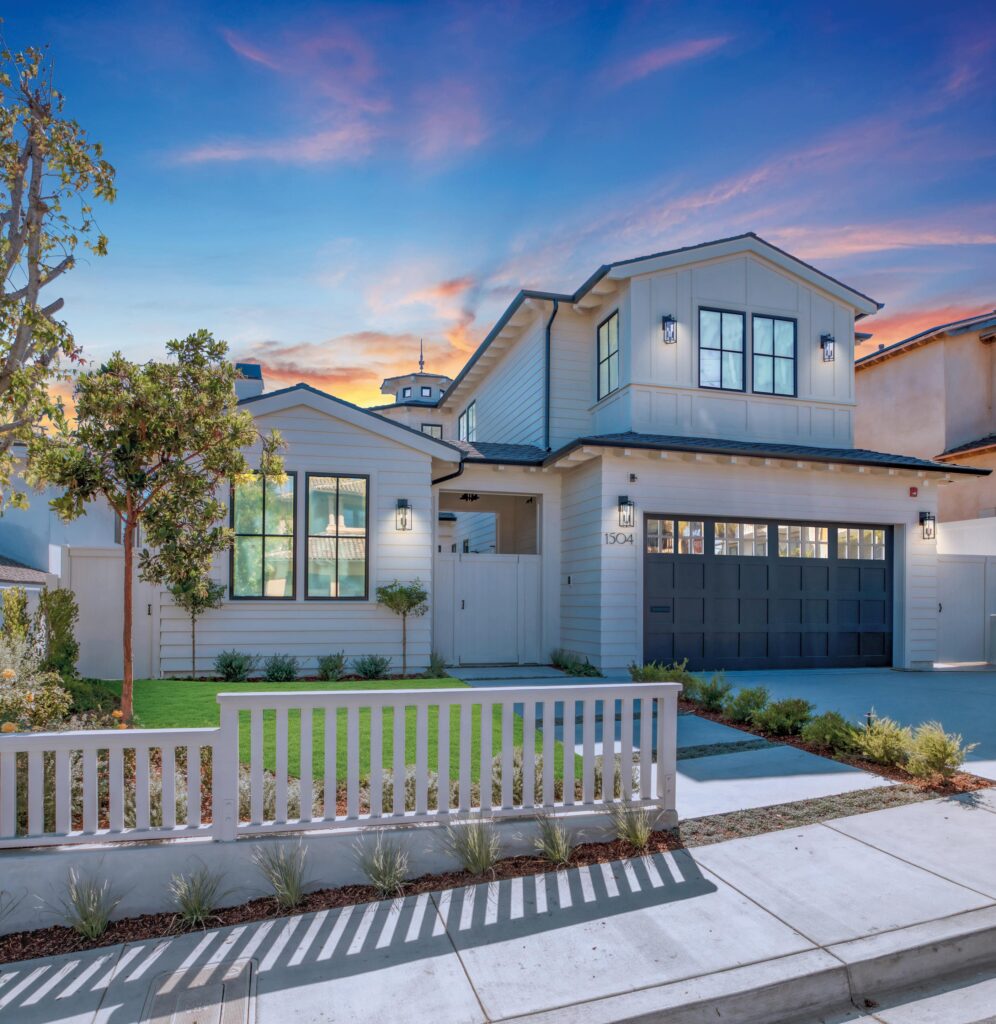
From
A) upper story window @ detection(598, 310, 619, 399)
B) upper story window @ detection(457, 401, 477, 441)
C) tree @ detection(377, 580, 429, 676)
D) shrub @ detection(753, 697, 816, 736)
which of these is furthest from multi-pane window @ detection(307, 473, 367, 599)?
upper story window @ detection(457, 401, 477, 441)

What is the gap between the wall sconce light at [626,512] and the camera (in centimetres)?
1020

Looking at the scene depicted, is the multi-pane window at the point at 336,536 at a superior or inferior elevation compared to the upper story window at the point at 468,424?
inferior

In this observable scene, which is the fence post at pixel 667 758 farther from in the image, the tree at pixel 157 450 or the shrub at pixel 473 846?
the tree at pixel 157 450

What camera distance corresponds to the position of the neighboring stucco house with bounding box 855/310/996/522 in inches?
637

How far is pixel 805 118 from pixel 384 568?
8.00 meters

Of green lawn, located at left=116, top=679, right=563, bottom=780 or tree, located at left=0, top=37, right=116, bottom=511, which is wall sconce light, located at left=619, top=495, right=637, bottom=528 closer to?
green lawn, located at left=116, top=679, right=563, bottom=780

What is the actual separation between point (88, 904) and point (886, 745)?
5234mm

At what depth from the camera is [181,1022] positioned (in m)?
2.60

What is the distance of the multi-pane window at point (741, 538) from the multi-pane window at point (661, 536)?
2.39 feet

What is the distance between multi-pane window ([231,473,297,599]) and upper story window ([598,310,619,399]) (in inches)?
204

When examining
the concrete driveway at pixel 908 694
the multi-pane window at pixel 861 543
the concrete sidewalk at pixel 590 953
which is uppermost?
the multi-pane window at pixel 861 543

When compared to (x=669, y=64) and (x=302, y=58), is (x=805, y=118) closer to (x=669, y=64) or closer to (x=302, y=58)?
(x=669, y=64)

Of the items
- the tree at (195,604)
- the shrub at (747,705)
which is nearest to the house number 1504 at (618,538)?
the shrub at (747,705)

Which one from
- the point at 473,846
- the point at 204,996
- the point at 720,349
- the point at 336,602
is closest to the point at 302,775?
the point at 473,846
